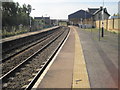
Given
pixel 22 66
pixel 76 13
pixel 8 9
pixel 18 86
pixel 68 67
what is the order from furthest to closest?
1. pixel 76 13
2. pixel 8 9
3. pixel 22 66
4. pixel 68 67
5. pixel 18 86

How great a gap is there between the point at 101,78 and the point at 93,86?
1.04 meters

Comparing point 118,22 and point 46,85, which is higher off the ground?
point 118,22

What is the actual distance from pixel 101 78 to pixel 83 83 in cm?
90

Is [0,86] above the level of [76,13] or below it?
below

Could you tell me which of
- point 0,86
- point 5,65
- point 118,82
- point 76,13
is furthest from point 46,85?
point 76,13

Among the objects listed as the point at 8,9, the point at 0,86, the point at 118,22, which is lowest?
the point at 0,86

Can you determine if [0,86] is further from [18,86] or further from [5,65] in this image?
[5,65]

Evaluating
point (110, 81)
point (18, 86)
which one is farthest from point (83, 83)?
point (18, 86)

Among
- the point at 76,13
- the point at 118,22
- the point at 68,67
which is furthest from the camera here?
the point at 76,13

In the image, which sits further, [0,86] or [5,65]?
[5,65]

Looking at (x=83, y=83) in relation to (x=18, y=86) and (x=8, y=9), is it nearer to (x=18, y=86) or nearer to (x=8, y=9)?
(x=18, y=86)

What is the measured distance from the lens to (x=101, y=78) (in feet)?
25.5

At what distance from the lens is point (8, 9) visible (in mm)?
45031

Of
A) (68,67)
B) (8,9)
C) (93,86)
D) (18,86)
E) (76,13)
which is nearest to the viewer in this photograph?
(93,86)
